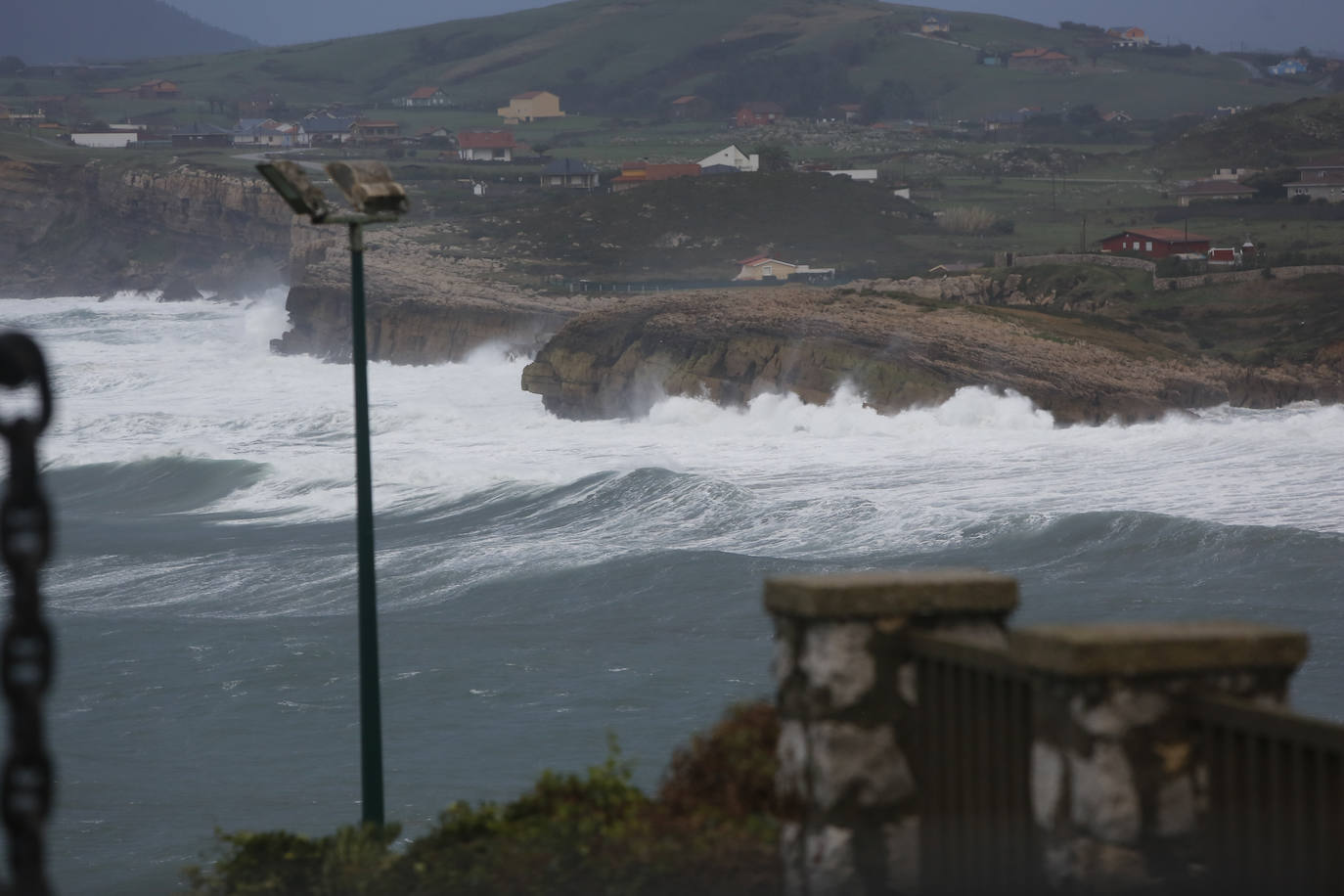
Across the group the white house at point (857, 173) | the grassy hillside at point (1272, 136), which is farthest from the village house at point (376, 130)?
the grassy hillside at point (1272, 136)

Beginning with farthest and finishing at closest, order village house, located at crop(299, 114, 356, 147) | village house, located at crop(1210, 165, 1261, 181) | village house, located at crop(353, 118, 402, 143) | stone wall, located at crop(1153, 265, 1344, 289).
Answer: village house, located at crop(353, 118, 402, 143)
village house, located at crop(299, 114, 356, 147)
village house, located at crop(1210, 165, 1261, 181)
stone wall, located at crop(1153, 265, 1344, 289)

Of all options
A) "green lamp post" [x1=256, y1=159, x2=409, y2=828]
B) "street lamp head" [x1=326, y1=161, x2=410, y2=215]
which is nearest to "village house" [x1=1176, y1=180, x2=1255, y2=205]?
"street lamp head" [x1=326, y1=161, x2=410, y2=215]

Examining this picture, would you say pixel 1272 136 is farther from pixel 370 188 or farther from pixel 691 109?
pixel 370 188

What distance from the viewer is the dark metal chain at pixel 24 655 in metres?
3.05

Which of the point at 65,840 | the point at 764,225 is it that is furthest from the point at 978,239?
the point at 65,840

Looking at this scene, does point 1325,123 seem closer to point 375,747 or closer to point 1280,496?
point 1280,496

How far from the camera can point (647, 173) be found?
94.6 m

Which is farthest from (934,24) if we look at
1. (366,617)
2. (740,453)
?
(366,617)

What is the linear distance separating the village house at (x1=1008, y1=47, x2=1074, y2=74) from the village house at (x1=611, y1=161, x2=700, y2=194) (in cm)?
5152

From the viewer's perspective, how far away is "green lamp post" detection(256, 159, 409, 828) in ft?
28.5

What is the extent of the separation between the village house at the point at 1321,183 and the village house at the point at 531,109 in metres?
71.2

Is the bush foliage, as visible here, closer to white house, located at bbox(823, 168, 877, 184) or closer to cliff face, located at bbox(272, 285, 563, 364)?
cliff face, located at bbox(272, 285, 563, 364)

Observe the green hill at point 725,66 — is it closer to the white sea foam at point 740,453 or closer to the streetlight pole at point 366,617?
the white sea foam at point 740,453

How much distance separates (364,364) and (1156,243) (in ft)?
179
